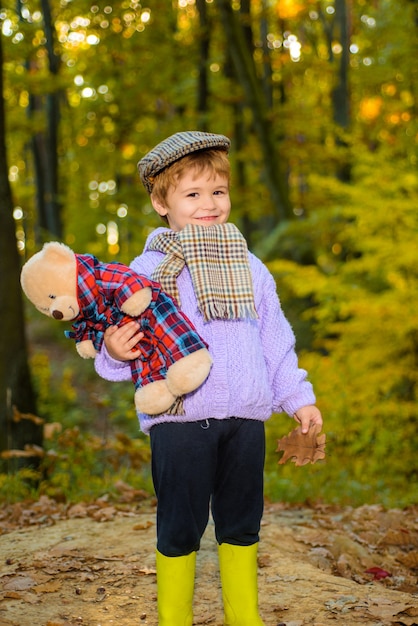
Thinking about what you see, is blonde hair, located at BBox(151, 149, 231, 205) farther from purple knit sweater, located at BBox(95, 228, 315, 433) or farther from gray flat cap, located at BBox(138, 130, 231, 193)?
purple knit sweater, located at BBox(95, 228, 315, 433)

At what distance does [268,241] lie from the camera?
13.0m

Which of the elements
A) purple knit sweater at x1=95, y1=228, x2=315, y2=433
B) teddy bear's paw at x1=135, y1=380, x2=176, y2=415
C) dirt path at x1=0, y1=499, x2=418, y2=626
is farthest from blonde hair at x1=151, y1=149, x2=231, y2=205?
dirt path at x1=0, y1=499, x2=418, y2=626

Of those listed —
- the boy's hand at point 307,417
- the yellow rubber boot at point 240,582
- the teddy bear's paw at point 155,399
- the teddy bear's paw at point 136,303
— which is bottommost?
Answer: the yellow rubber boot at point 240,582

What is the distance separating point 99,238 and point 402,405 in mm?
17493

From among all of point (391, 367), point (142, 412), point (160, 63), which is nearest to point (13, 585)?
point (142, 412)

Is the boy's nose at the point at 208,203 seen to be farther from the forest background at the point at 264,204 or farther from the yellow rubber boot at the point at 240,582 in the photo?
the forest background at the point at 264,204

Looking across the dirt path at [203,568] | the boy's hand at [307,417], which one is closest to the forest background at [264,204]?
the dirt path at [203,568]

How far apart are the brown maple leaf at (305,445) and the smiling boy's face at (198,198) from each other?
3.15ft

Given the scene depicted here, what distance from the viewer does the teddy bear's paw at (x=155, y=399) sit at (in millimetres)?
2586

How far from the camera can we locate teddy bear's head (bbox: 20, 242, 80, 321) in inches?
101

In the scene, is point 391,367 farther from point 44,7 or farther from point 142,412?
point 44,7

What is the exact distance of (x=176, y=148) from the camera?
9.34ft

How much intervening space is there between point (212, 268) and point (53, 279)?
0.61 m

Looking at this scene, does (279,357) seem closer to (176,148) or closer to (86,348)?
(86,348)
